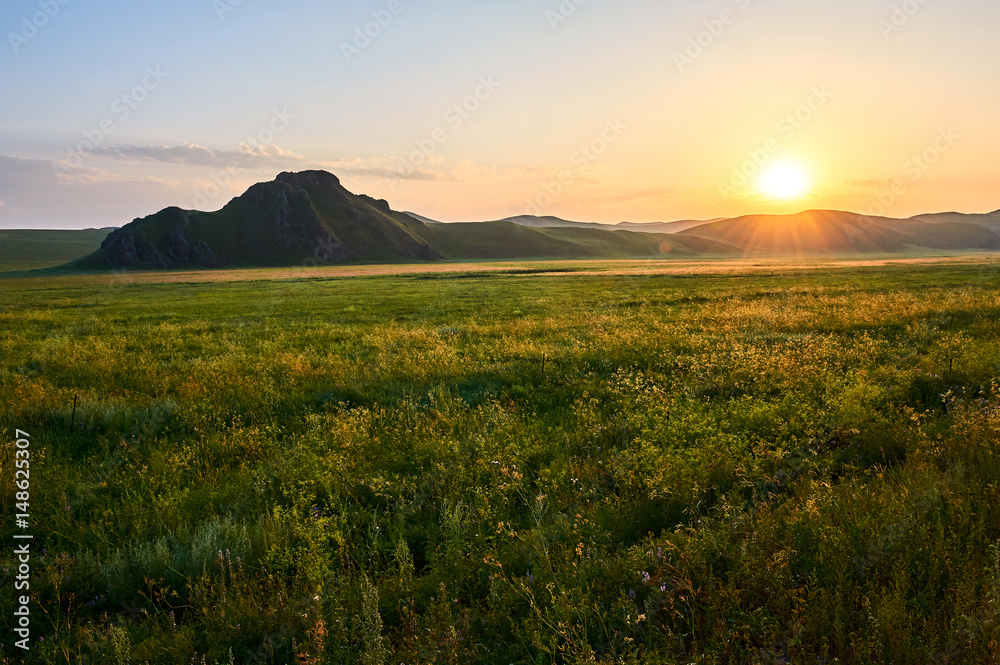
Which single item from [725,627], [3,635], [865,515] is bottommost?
[3,635]

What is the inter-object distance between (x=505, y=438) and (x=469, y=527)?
237 centimetres

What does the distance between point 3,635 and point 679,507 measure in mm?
6019

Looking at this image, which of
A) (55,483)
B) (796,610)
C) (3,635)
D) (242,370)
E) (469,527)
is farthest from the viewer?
(242,370)

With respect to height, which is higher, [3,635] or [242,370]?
[242,370]

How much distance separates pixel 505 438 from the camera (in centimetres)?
740

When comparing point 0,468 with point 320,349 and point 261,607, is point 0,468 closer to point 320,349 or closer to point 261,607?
point 261,607

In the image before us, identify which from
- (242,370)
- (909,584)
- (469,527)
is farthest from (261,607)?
(242,370)

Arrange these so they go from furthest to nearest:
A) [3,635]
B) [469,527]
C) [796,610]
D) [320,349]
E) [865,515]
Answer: [320,349] → [469,527] → [865,515] → [3,635] → [796,610]

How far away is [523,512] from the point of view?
5.39 meters

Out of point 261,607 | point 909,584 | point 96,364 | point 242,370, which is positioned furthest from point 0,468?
point 909,584

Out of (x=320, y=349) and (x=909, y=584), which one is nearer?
(x=909, y=584)

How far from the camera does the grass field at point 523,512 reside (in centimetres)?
345

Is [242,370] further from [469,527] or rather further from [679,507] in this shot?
[679,507]

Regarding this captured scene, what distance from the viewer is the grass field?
345cm
